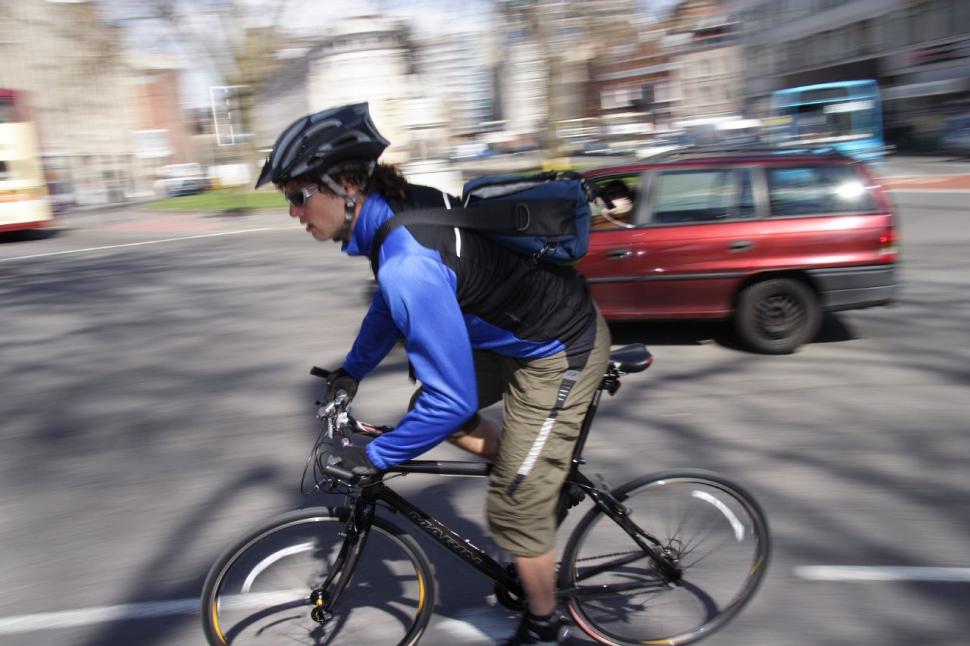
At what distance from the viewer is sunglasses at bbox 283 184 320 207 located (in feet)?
7.84

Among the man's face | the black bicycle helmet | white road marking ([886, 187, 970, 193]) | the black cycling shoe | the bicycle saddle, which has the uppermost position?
the black bicycle helmet

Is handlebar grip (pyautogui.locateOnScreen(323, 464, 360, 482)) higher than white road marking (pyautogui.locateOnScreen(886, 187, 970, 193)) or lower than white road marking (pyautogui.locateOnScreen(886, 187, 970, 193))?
higher

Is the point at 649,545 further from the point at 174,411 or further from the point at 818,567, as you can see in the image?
the point at 174,411

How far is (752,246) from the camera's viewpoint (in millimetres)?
6617

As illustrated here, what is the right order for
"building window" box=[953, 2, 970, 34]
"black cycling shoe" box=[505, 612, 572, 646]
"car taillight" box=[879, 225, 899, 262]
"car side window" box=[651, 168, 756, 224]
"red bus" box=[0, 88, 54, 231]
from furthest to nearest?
"building window" box=[953, 2, 970, 34] < "red bus" box=[0, 88, 54, 231] < "car side window" box=[651, 168, 756, 224] < "car taillight" box=[879, 225, 899, 262] < "black cycling shoe" box=[505, 612, 572, 646]

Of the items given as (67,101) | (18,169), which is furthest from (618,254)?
(67,101)

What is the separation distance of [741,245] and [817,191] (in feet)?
2.36

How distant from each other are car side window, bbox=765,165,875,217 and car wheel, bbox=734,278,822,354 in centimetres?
59

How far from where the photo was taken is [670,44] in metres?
56.3

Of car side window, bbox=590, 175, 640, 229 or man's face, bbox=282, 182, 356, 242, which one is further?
car side window, bbox=590, 175, 640, 229

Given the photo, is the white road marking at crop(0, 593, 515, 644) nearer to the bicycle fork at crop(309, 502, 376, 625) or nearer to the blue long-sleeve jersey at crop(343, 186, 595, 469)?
the bicycle fork at crop(309, 502, 376, 625)

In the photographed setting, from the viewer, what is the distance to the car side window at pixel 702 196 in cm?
674

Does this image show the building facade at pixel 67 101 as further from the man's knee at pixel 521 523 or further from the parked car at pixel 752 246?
the man's knee at pixel 521 523

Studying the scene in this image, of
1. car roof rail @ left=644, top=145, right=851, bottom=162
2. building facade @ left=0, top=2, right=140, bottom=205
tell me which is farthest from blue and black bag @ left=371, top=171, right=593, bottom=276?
building facade @ left=0, top=2, right=140, bottom=205
